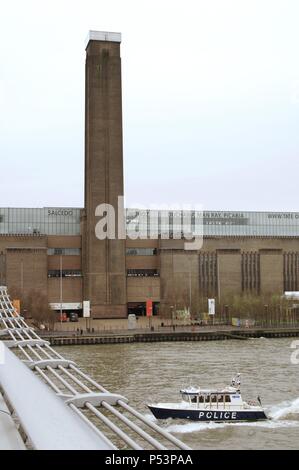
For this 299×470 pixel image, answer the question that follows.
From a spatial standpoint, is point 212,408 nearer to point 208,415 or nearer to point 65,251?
point 208,415

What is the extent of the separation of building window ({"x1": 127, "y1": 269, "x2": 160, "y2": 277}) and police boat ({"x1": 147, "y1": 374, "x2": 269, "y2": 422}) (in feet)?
134

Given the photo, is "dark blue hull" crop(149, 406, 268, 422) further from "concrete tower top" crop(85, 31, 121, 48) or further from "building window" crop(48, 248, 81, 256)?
"concrete tower top" crop(85, 31, 121, 48)

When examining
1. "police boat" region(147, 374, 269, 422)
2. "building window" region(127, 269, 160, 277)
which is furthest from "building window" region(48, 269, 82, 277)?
"police boat" region(147, 374, 269, 422)

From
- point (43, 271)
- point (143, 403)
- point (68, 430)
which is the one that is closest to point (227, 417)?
point (143, 403)

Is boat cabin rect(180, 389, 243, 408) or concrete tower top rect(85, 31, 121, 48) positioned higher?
concrete tower top rect(85, 31, 121, 48)

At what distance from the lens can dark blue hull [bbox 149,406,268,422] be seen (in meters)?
20.6

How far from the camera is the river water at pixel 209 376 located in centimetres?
1909

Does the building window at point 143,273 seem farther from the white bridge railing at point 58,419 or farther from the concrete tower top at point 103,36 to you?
the white bridge railing at point 58,419

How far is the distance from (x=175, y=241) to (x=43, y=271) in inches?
503


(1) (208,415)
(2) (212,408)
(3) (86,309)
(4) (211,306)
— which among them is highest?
(4) (211,306)

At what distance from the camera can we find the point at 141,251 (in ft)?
211

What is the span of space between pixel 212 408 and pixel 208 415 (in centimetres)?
47

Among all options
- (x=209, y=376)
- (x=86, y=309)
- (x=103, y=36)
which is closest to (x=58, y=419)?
(x=209, y=376)
